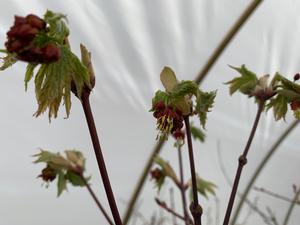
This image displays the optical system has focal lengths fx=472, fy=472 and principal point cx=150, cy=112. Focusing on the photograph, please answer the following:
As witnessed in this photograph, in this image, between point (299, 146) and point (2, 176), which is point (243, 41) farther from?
point (2, 176)

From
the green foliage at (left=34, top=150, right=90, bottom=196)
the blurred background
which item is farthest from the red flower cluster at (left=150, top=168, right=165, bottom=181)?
the blurred background

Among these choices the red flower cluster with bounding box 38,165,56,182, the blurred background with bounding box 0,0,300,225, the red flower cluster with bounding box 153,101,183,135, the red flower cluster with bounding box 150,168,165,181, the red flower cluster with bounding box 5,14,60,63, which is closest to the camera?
the red flower cluster with bounding box 5,14,60,63

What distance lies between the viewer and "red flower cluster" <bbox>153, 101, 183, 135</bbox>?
2.20ft

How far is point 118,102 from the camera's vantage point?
282 cm

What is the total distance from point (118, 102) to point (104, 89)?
174mm

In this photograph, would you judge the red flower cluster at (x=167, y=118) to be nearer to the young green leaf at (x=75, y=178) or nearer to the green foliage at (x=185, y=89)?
the green foliage at (x=185, y=89)

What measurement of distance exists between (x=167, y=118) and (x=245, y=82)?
0.29m

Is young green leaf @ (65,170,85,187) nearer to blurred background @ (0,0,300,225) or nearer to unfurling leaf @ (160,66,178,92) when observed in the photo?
unfurling leaf @ (160,66,178,92)

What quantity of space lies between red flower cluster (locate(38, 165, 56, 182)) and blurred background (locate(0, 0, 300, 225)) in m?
1.04

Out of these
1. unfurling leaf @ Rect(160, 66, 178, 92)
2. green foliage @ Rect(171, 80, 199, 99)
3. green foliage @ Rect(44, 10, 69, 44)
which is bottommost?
green foliage @ Rect(44, 10, 69, 44)

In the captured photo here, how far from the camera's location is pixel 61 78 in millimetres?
605

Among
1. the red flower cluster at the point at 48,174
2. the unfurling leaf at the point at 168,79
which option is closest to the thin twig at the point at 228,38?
the red flower cluster at the point at 48,174

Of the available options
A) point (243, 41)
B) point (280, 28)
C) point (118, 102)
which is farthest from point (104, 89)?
point (280, 28)

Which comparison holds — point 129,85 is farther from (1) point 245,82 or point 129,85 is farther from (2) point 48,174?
(1) point 245,82
